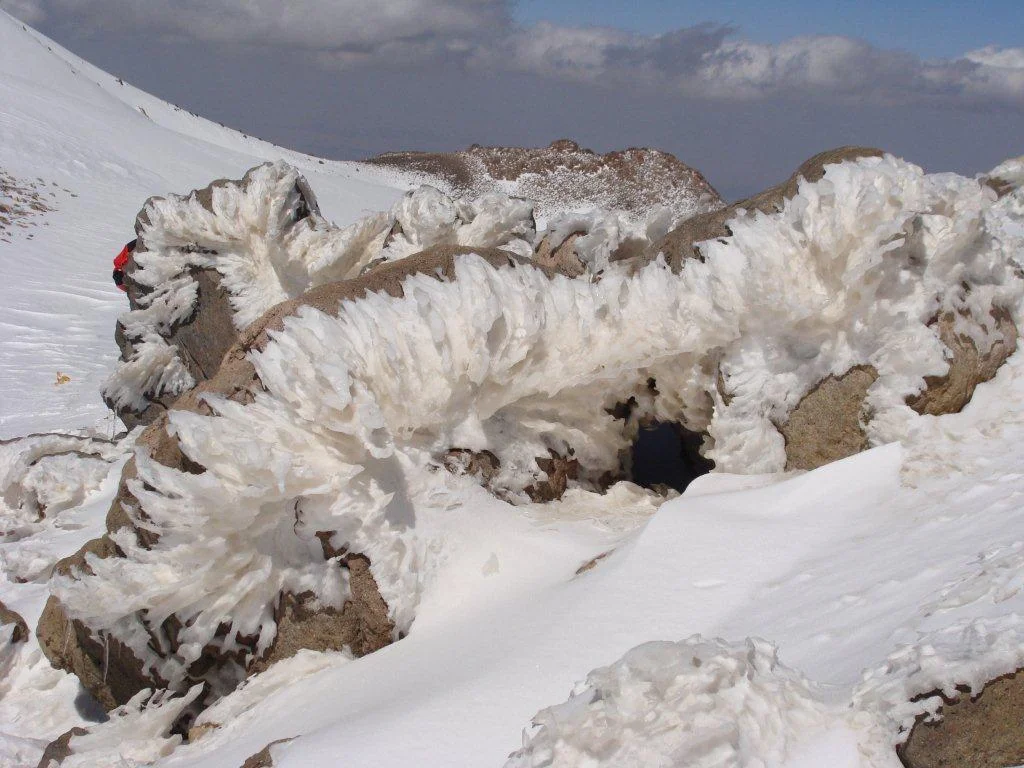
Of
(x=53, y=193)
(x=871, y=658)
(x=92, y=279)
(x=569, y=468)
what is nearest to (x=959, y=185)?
(x=569, y=468)

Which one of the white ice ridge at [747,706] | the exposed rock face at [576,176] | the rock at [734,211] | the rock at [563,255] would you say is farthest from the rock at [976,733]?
the exposed rock face at [576,176]

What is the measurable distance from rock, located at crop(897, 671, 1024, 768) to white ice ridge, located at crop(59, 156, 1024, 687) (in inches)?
52.6

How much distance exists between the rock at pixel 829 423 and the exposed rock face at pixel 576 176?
547 cm

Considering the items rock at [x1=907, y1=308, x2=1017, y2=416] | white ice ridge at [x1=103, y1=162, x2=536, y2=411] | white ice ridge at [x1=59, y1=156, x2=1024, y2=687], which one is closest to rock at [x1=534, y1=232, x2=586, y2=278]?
white ice ridge at [x1=103, y1=162, x2=536, y2=411]

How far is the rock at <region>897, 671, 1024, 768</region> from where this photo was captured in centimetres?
125

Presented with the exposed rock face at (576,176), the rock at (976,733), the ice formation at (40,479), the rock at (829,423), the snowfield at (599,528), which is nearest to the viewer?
the rock at (976,733)

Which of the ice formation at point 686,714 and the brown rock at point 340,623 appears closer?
the ice formation at point 686,714

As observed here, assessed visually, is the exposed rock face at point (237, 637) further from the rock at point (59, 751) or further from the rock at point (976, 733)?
the rock at point (976, 733)

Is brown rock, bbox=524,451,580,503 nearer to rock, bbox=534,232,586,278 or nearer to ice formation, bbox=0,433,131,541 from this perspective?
rock, bbox=534,232,586,278

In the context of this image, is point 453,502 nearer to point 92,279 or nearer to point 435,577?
point 435,577

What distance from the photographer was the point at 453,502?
8.51ft

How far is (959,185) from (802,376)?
0.70m

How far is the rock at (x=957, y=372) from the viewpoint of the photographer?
2514 mm

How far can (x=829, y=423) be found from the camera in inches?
106
